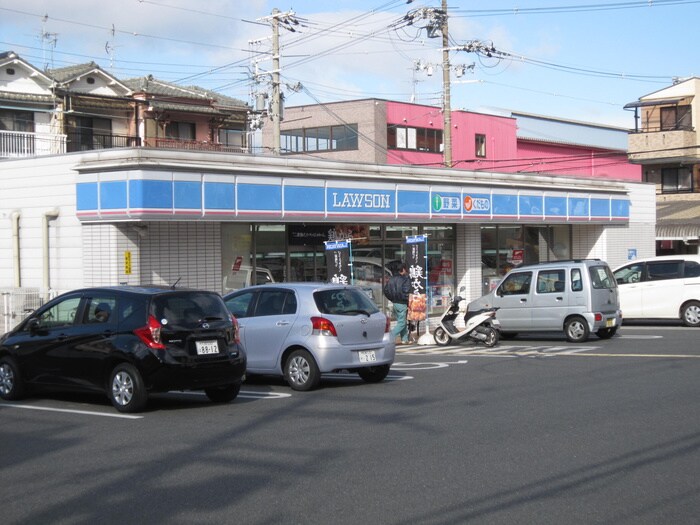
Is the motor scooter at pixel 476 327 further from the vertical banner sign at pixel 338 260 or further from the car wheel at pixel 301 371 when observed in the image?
the car wheel at pixel 301 371

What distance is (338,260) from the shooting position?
22.7 metres

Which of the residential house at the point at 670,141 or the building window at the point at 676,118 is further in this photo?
the building window at the point at 676,118

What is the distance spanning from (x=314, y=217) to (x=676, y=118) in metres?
37.1

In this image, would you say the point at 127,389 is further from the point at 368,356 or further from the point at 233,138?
the point at 233,138

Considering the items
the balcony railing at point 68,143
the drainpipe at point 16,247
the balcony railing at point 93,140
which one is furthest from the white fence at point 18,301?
the balcony railing at point 93,140

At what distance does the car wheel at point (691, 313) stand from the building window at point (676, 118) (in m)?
30.6

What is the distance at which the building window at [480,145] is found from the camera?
5716cm

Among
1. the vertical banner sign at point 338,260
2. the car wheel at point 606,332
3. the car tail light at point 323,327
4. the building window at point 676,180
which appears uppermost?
the building window at point 676,180

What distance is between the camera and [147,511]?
693 centimetres

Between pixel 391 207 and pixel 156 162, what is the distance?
762cm

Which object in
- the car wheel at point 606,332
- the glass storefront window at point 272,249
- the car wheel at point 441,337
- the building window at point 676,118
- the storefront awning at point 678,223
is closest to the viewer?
the car wheel at point 441,337

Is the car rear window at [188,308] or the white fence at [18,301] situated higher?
the car rear window at [188,308]

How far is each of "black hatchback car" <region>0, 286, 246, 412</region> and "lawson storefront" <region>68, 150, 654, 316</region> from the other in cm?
709

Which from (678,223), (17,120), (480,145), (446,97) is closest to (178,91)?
(17,120)
